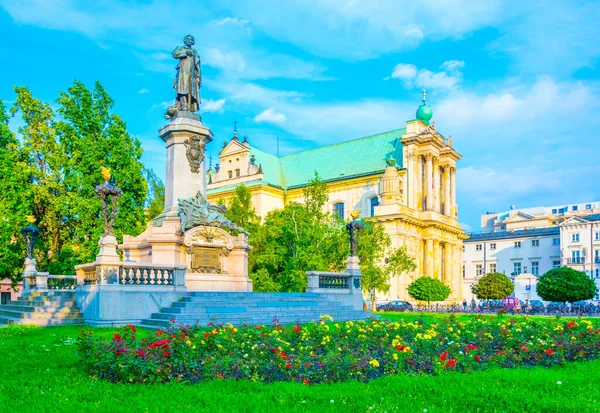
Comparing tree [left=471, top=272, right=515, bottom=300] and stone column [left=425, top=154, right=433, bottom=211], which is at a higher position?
stone column [left=425, top=154, right=433, bottom=211]

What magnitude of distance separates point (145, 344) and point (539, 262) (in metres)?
91.0

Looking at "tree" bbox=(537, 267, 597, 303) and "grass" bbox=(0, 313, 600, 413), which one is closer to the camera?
"grass" bbox=(0, 313, 600, 413)

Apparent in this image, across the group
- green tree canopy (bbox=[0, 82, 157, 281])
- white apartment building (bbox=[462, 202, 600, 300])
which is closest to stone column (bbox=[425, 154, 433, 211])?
white apartment building (bbox=[462, 202, 600, 300])

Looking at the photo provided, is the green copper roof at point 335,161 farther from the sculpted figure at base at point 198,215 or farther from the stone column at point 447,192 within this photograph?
the sculpted figure at base at point 198,215

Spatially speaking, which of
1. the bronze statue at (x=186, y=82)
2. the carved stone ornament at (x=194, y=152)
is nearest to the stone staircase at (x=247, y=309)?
the carved stone ornament at (x=194, y=152)

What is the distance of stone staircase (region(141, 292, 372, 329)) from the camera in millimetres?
18625

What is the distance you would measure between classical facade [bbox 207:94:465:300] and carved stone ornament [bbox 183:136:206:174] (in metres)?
41.9

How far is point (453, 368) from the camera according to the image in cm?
999

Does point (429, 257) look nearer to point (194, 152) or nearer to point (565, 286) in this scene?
point (565, 286)

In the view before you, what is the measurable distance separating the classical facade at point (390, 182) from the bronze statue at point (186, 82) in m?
41.5

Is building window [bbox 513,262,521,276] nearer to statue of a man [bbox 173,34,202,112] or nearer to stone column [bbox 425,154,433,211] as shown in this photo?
stone column [bbox 425,154,433,211]

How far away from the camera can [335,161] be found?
252 ft

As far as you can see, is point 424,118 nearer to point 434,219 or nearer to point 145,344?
point 434,219

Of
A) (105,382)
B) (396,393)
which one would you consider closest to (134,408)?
(105,382)
